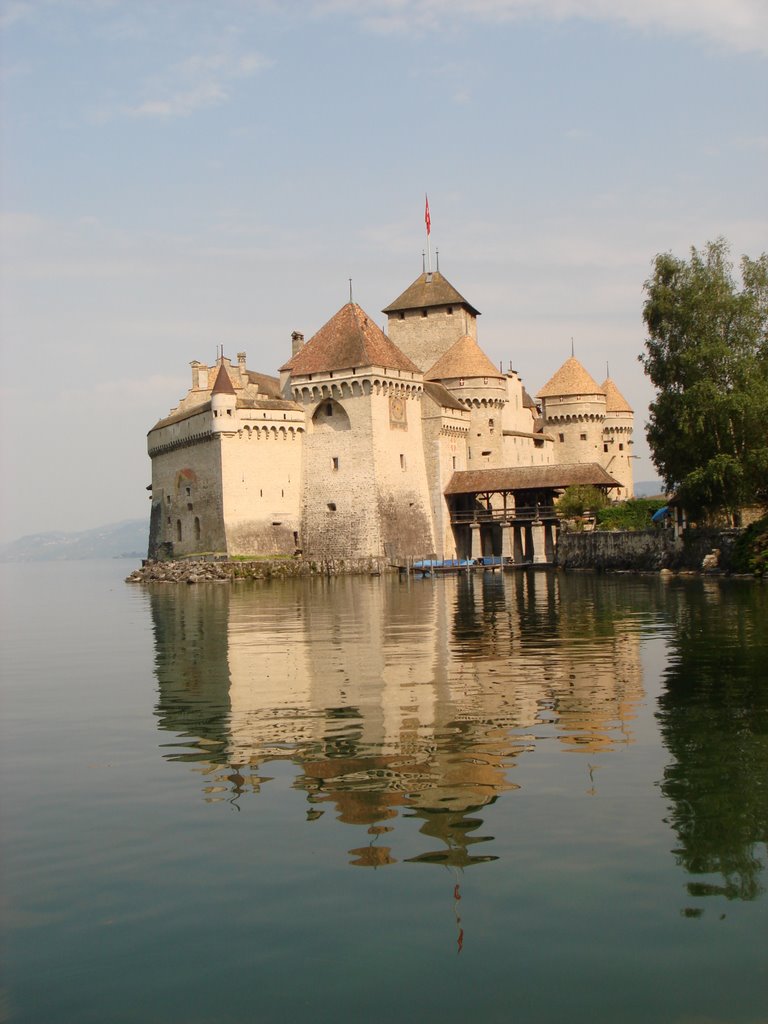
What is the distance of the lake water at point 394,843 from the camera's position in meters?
5.94

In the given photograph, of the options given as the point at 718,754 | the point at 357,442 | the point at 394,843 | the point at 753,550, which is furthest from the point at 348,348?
the point at 394,843

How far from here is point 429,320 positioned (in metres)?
68.2

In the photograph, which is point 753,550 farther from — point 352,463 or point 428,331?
point 428,331

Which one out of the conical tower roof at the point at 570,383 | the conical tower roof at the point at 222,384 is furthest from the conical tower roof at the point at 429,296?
the conical tower roof at the point at 222,384

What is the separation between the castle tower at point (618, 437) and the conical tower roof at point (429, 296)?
14.0 meters

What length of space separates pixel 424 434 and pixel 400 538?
639 centimetres

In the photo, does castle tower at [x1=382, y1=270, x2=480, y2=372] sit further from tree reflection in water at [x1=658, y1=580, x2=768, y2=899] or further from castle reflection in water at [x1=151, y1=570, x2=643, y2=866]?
tree reflection in water at [x1=658, y1=580, x2=768, y2=899]

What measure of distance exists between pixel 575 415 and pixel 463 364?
40.2 ft

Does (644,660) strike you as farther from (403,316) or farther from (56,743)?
(403,316)

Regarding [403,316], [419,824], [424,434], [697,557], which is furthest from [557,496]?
[419,824]

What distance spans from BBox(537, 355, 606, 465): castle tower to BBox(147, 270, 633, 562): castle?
9.08 meters

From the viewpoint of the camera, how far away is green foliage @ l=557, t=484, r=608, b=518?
54812 millimetres

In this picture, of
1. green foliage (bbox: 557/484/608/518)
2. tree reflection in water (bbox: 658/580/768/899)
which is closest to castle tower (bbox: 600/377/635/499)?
green foliage (bbox: 557/484/608/518)

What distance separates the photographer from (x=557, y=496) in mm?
62062
